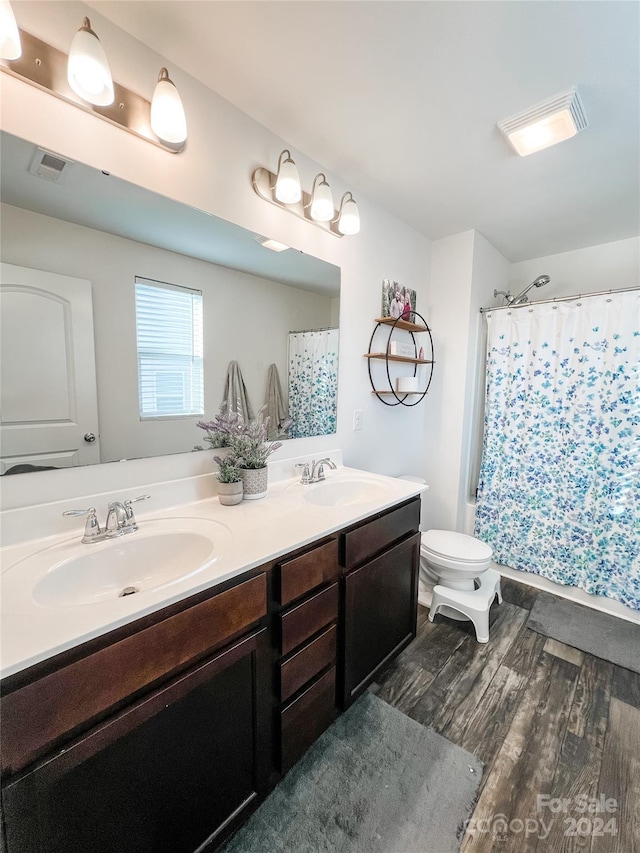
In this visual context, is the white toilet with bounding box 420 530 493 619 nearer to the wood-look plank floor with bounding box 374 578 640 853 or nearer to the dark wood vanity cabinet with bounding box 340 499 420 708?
the wood-look plank floor with bounding box 374 578 640 853

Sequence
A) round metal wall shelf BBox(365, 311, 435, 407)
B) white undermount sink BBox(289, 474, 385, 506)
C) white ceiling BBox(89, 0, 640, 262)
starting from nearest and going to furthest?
white ceiling BBox(89, 0, 640, 262) → white undermount sink BBox(289, 474, 385, 506) → round metal wall shelf BBox(365, 311, 435, 407)

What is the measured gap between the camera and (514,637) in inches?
72.9

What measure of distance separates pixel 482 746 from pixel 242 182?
2386 mm

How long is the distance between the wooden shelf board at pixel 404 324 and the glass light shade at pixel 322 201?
2.23 feet

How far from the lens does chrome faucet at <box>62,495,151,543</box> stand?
97 cm

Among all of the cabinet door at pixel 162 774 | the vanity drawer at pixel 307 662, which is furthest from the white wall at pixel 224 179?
the vanity drawer at pixel 307 662

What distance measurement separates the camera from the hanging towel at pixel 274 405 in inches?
60.8

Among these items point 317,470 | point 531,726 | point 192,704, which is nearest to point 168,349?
point 317,470

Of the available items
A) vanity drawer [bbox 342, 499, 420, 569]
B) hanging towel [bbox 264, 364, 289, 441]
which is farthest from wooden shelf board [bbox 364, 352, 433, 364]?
vanity drawer [bbox 342, 499, 420, 569]

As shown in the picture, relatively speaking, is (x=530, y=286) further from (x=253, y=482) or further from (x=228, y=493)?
(x=228, y=493)

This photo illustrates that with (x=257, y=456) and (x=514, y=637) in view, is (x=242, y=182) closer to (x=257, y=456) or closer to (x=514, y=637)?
(x=257, y=456)

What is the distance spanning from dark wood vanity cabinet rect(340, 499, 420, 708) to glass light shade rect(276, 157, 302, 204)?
1.38m

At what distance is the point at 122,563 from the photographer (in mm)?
970

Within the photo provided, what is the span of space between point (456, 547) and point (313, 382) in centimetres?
125
